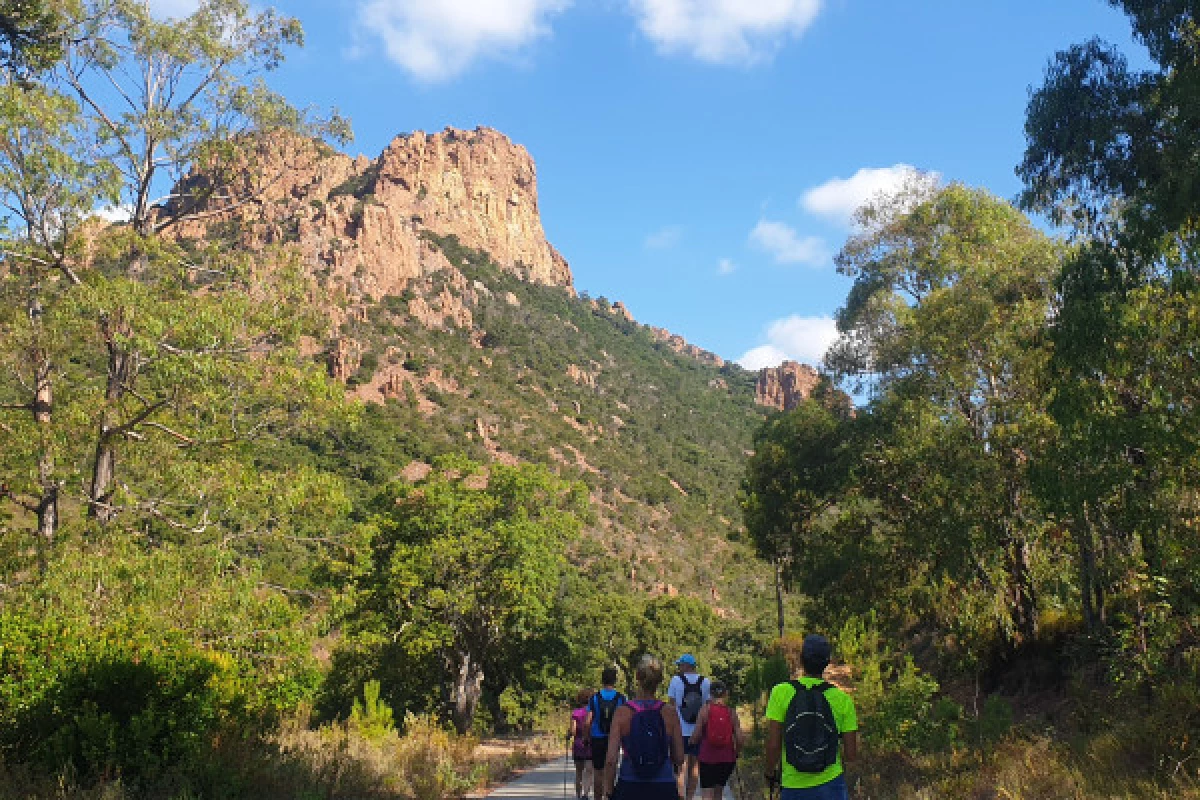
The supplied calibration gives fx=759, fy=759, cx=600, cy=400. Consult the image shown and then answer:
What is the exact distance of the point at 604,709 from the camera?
7543 mm

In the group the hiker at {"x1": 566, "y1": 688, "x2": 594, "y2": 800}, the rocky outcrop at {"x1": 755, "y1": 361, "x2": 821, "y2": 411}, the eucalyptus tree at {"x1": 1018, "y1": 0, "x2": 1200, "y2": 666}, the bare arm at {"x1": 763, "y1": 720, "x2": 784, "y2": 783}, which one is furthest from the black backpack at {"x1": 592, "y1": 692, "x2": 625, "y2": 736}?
the rocky outcrop at {"x1": 755, "y1": 361, "x2": 821, "y2": 411}

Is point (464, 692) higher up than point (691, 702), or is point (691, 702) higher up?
point (691, 702)

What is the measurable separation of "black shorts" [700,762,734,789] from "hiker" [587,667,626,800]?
0.97m

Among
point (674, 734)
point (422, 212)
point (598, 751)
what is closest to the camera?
point (674, 734)

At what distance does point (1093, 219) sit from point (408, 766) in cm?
1301

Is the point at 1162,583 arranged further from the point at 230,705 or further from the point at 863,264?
the point at 863,264

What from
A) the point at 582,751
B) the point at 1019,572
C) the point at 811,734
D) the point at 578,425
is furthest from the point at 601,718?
the point at 578,425

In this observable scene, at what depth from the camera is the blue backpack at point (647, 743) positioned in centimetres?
511

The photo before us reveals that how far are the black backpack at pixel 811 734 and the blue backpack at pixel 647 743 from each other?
38.1 inches

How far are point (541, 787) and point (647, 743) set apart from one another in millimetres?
8285

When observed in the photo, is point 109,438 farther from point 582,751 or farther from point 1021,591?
point 1021,591

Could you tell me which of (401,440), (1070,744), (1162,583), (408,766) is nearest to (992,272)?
(1162,583)

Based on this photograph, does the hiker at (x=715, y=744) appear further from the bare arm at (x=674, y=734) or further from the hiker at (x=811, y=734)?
the hiker at (x=811, y=734)

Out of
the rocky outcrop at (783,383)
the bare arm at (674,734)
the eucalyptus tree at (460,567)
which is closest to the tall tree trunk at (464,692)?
the eucalyptus tree at (460,567)
